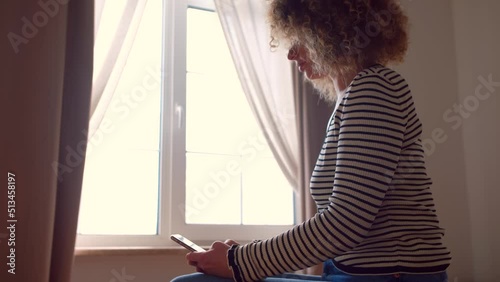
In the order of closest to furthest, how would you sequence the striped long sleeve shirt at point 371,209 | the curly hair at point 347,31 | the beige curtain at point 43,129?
the striped long sleeve shirt at point 371,209, the curly hair at point 347,31, the beige curtain at point 43,129

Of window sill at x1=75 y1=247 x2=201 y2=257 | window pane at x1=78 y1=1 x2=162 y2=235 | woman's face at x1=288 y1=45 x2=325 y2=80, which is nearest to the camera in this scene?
woman's face at x1=288 y1=45 x2=325 y2=80

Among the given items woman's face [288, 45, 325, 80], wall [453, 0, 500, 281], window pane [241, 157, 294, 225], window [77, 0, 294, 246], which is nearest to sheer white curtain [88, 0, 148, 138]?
window [77, 0, 294, 246]

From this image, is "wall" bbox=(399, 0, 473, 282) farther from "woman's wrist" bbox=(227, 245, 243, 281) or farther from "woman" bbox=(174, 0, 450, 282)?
"woman's wrist" bbox=(227, 245, 243, 281)

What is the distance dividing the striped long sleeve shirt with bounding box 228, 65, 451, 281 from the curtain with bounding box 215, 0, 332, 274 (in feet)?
3.86

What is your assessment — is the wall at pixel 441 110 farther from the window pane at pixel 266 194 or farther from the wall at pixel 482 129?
the window pane at pixel 266 194

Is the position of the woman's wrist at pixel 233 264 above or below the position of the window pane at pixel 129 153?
below

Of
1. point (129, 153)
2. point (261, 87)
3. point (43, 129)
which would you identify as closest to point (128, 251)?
point (129, 153)

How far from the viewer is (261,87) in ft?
7.06

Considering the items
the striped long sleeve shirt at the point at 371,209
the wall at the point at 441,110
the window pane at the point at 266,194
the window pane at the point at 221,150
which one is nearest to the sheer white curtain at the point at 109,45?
the window pane at the point at 221,150

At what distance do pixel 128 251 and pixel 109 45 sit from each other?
74 cm

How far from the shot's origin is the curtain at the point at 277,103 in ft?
7.00

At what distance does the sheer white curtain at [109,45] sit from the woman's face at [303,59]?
0.87m

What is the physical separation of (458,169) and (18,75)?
2.13 meters

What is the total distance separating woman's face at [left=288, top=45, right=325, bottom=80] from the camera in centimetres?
117
